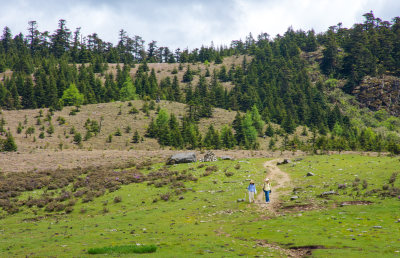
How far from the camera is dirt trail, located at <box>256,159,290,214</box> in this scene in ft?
81.2

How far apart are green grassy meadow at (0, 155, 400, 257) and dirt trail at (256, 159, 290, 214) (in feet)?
3.07

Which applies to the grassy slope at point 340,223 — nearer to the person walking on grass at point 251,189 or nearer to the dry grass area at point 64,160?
the person walking on grass at point 251,189

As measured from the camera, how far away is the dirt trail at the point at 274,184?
24.8 m

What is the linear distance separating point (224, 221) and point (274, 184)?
1254 cm

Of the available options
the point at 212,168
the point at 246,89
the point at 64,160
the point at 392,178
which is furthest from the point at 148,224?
the point at 246,89

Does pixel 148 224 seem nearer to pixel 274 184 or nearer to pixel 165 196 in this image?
pixel 165 196

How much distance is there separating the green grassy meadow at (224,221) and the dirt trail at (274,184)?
93cm

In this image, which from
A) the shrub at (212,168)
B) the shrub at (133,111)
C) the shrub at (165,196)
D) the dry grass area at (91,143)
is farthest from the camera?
the shrub at (133,111)

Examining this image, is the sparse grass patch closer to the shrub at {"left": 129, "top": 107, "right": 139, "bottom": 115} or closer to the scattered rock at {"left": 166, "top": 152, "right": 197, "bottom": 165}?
the scattered rock at {"left": 166, "top": 152, "right": 197, "bottom": 165}

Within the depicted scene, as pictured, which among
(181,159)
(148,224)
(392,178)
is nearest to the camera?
(148,224)

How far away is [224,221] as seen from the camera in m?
21.5

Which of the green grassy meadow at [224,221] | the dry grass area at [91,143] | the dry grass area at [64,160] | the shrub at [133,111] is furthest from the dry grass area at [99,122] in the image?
the green grassy meadow at [224,221]

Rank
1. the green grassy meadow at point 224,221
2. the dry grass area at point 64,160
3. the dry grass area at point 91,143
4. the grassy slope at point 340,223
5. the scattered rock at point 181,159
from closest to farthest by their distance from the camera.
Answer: the grassy slope at point 340,223
the green grassy meadow at point 224,221
the scattered rock at point 181,159
the dry grass area at point 64,160
the dry grass area at point 91,143

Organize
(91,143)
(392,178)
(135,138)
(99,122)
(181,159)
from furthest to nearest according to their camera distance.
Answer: (99,122)
(135,138)
(91,143)
(181,159)
(392,178)
